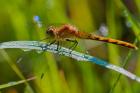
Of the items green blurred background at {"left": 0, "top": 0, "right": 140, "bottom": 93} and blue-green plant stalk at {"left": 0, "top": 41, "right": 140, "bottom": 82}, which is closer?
blue-green plant stalk at {"left": 0, "top": 41, "right": 140, "bottom": 82}

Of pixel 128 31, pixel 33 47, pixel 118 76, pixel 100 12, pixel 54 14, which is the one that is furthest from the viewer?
pixel 100 12

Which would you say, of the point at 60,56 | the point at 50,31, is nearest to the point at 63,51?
the point at 50,31

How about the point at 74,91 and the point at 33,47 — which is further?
the point at 74,91

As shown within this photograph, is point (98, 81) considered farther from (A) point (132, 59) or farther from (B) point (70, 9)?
(B) point (70, 9)

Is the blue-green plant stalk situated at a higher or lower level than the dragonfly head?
lower

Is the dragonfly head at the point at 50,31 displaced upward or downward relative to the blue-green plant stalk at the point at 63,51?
upward

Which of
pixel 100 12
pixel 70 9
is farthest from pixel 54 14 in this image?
pixel 100 12

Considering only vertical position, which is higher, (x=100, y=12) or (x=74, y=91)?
(x=100, y=12)

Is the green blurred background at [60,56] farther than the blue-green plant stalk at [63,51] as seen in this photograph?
Yes
